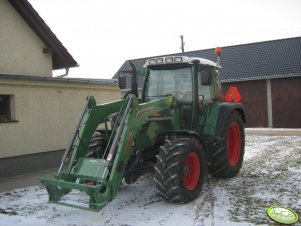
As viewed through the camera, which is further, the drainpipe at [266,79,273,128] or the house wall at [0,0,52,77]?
the drainpipe at [266,79,273,128]

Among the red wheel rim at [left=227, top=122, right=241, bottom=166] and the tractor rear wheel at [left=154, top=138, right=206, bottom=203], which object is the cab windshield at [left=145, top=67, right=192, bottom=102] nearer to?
the tractor rear wheel at [left=154, top=138, right=206, bottom=203]

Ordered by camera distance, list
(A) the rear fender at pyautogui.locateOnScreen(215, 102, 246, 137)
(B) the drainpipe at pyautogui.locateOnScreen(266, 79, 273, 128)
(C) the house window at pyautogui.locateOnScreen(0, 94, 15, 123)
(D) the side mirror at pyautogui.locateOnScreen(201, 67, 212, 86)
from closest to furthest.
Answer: (D) the side mirror at pyautogui.locateOnScreen(201, 67, 212, 86) < (A) the rear fender at pyautogui.locateOnScreen(215, 102, 246, 137) < (C) the house window at pyautogui.locateOnScreen(0, 94, 15, 123) < (B) the drainpipe at pyautogui.locateOnScreen(266, 79, 273, 128)

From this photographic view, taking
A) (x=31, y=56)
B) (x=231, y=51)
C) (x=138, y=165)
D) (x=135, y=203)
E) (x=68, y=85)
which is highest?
(x=231, y=51)

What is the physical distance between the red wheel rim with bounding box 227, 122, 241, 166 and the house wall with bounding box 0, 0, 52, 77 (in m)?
6.31

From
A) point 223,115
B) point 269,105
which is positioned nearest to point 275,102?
point 269,105

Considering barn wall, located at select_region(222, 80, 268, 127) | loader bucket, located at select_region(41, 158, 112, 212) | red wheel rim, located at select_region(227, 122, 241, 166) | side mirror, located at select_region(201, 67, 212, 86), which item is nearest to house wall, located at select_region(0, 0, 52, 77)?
loader bucket, located at select_region(41, 158, 112, 212)

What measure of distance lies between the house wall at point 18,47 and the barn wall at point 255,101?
1318cm

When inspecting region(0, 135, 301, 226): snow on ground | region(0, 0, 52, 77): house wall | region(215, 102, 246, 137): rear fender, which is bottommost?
region(0, 135, 301, 226): snow on ground

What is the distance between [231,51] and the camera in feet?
81.5

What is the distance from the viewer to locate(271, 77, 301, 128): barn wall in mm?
20344

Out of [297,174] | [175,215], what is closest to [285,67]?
[297,174]

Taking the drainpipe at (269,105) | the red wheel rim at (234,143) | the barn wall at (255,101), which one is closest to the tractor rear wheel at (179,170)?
the red wheel rim at (234,143)

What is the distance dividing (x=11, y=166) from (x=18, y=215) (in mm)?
3637

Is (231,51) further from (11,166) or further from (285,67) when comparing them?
(11,166)
